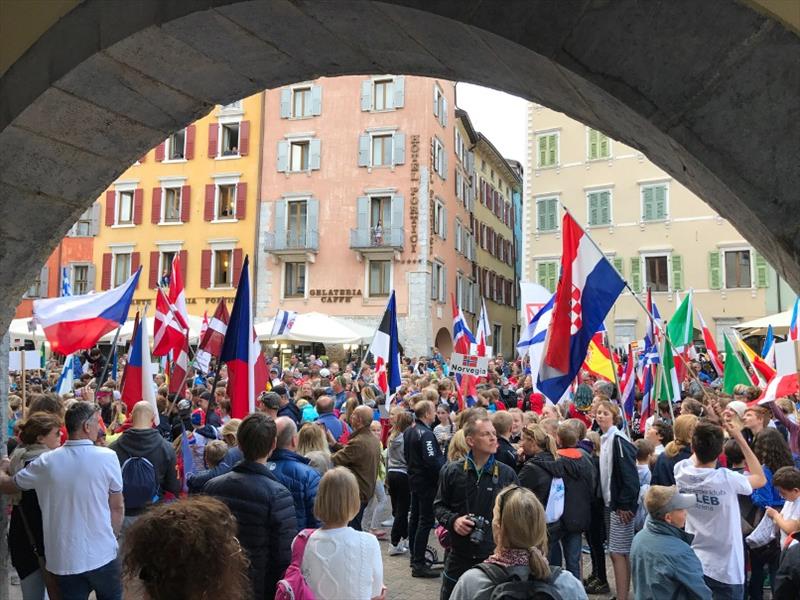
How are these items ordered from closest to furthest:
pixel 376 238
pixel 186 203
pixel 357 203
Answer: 1. pixel 376 238
2. pixel 357 203
3. pixel 186 203

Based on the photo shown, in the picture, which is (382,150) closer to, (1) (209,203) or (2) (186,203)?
(1) (209,203)

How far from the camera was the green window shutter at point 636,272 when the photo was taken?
3322 centimetres

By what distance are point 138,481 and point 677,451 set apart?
4.53 meters

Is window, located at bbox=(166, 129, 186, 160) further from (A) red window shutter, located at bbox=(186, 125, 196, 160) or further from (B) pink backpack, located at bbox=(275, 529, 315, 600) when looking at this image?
(B) pink backpack, located at bbox=(275, 529, 315, 600)

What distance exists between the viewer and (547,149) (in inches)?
1415


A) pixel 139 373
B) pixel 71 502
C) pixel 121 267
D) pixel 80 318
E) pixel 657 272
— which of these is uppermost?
pixel 121 267

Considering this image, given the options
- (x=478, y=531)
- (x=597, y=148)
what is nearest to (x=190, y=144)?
(x=597, y=148)

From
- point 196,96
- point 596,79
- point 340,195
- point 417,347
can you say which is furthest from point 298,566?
point 340,195

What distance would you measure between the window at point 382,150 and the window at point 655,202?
12.5 meters

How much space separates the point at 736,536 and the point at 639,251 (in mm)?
30350

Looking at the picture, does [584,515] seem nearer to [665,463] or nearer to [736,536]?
[665,463]

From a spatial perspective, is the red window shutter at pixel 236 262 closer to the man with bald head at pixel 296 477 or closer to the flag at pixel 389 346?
the flag at pixel 389 346

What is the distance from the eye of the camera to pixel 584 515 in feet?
20.5

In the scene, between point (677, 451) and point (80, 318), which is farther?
point (80, 318)
